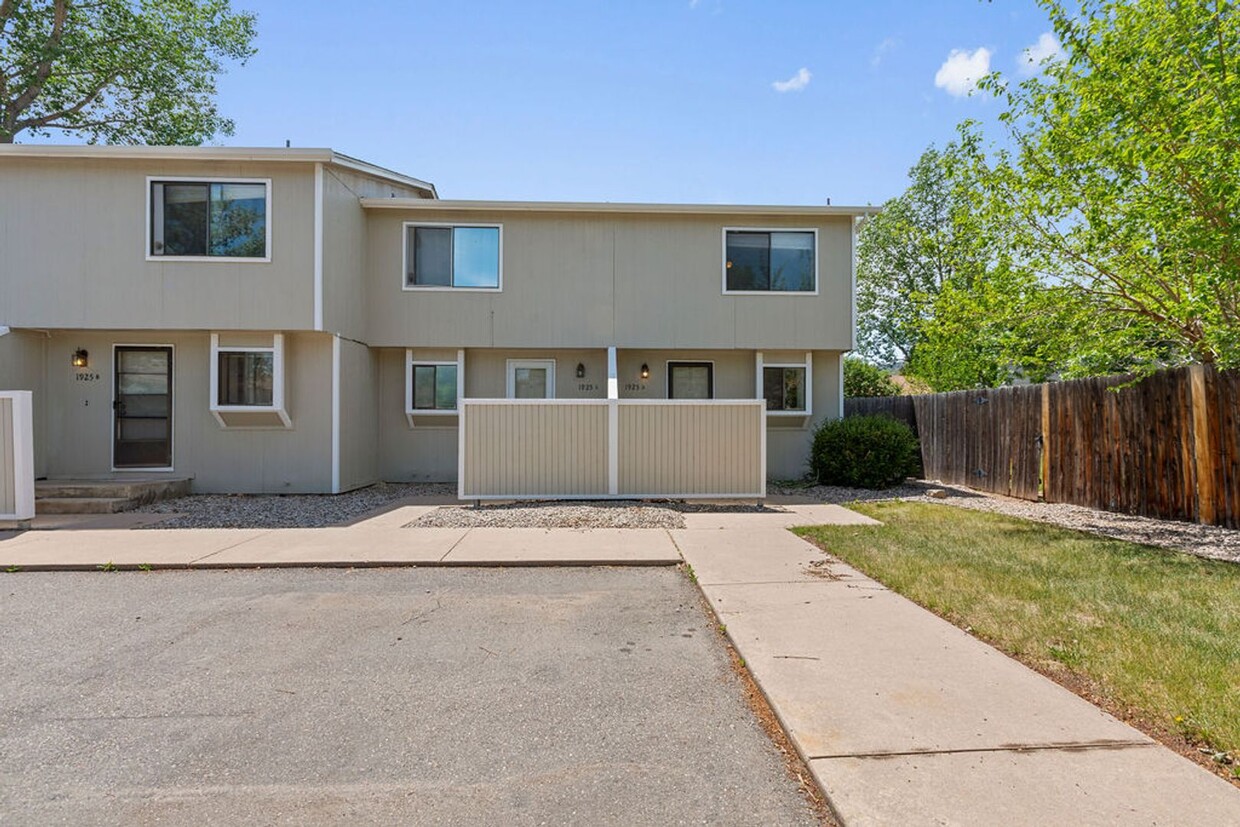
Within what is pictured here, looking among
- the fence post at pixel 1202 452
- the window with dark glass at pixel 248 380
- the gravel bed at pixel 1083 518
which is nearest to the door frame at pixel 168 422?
the window with dark glass at pixel 248 380

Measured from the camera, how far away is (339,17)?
36.5 ft

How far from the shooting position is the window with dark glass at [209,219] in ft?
33.0

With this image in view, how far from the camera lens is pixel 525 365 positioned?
12438 millimetres

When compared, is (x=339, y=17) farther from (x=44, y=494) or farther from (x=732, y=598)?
(x=732, y=598)

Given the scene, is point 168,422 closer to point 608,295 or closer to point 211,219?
point 211,219

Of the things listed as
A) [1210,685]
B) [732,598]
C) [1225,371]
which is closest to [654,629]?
[732,598]

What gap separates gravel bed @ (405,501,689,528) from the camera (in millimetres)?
7848

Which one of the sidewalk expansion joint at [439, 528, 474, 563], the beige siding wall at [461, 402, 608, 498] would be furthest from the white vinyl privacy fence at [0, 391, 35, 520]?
the sidewalk expansion joint at [439, 528, 474, 563]

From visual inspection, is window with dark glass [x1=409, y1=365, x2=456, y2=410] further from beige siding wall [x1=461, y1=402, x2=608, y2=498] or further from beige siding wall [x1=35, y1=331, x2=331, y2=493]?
beige siding wall [x1=461, y1=402, x2=608, y2=498]

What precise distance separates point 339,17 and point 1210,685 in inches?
546

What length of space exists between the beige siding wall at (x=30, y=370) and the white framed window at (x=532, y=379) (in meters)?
7.61

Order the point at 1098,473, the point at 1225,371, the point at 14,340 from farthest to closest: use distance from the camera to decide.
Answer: the point at 14,340 < the point at 1098,473 < the point at 1225,371

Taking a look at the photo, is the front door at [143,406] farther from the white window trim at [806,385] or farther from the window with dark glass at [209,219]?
the white window trim at [806,385]

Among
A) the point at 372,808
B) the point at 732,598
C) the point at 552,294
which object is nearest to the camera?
the point at 372,808
